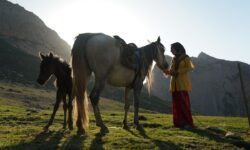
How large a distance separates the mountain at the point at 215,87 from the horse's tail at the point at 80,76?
345ft

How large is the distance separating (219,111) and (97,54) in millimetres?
113234

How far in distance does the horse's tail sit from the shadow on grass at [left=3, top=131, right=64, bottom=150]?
41.0 inches

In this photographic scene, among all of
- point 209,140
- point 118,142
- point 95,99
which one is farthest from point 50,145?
point 209,140

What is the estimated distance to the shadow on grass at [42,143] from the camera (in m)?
9.58

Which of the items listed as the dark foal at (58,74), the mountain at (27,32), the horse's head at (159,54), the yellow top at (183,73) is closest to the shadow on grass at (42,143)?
the dark foal at (58,74)

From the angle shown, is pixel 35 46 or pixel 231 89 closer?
pixel 231 89

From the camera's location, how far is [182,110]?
15109mm

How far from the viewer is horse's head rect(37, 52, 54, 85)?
44.6 ft

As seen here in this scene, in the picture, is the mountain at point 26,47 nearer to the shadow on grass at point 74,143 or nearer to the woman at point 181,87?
the woman at point 181,87

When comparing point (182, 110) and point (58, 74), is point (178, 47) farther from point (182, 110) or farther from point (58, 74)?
point (58, 74)

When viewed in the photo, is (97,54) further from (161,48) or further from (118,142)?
(161,48)

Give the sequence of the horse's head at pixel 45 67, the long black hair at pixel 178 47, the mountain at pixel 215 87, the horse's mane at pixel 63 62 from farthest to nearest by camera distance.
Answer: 1. the mountain at pixel 215 87
2. the long black hair at pixel 178 47
3. the horse's mane at pixel 63 62
4. the horse's head at pixel 45 67

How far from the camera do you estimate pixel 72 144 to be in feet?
32.5

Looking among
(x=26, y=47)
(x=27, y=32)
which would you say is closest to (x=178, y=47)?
(x=26, y=47)
